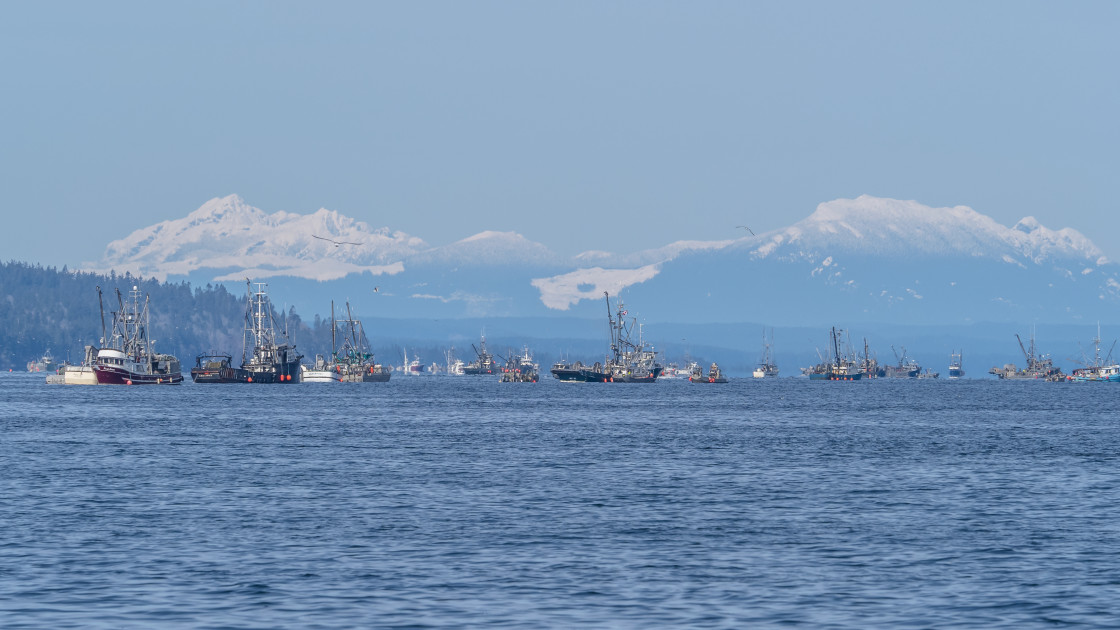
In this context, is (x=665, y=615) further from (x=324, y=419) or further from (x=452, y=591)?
(x=324, y=419)

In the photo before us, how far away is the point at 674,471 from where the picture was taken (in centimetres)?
8694

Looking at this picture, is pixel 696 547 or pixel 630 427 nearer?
pixel 696 547

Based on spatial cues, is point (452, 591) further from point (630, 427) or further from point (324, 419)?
point (324, 419)

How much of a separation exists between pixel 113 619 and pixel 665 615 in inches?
573

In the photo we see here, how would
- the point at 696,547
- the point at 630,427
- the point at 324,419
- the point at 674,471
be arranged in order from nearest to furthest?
the point at 696,547 → the point at 674,471 → the point at 630,427 → the point at 324,419

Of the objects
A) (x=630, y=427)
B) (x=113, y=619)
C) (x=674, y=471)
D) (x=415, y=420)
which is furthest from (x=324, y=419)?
(x=113, y=619)

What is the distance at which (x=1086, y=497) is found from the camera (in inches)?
2852

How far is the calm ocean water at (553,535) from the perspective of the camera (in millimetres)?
42000

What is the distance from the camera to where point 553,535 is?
186 feet

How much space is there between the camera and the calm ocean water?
42000 millimetres

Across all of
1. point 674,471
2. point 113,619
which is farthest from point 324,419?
point 113,619

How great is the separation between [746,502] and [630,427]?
2893 inches

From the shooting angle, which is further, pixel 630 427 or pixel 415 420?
pixel 415 420

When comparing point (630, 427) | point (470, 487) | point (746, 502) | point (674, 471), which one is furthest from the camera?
point (630, 427)
